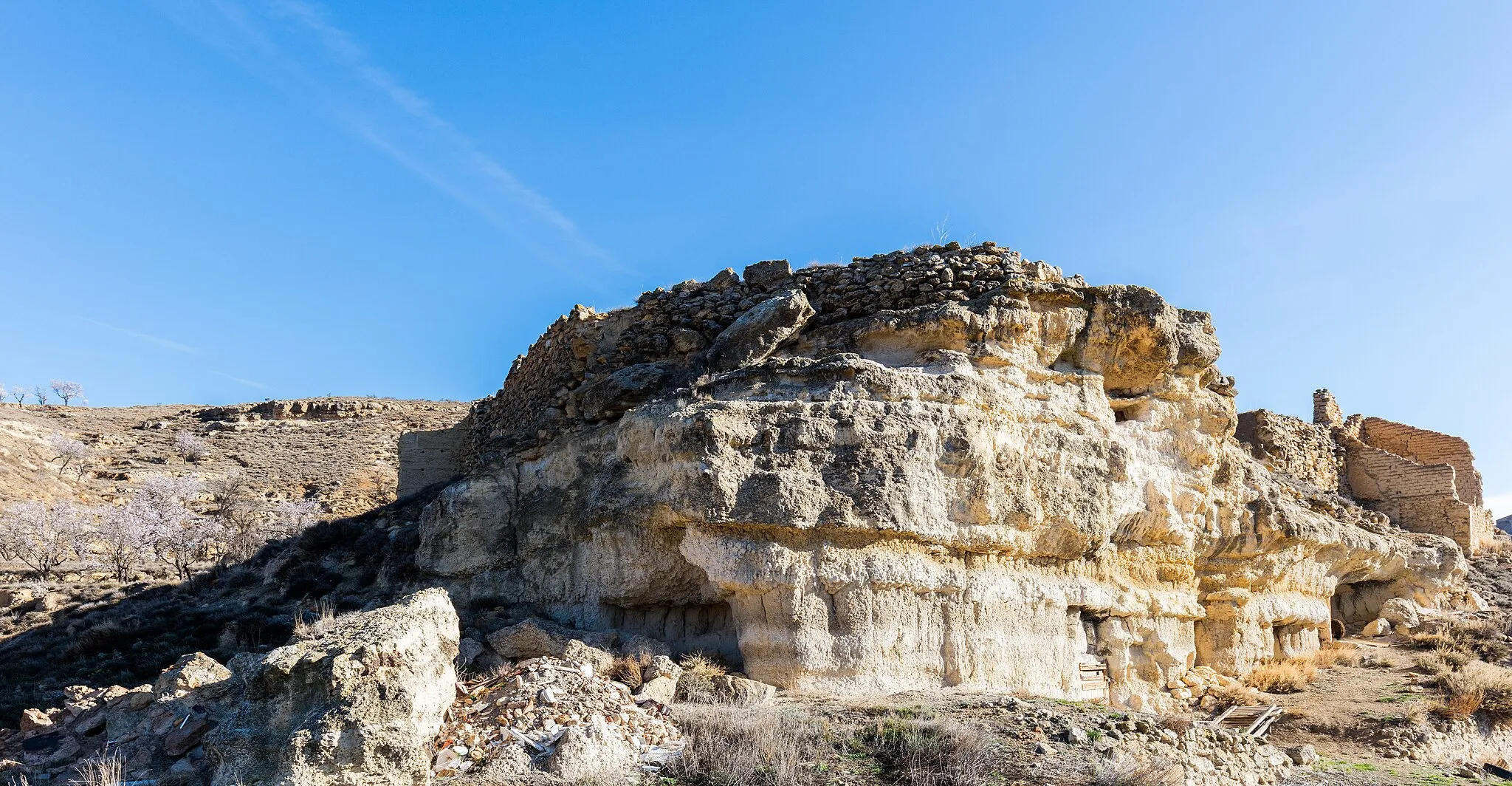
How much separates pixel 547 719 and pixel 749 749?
5.07 feet

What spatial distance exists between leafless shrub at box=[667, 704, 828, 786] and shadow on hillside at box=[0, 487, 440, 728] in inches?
199

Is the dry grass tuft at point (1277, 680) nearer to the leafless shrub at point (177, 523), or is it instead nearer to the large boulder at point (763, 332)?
the large boulder at point (763, 332)

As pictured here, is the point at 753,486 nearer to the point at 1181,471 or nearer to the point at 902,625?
the point at 902,625

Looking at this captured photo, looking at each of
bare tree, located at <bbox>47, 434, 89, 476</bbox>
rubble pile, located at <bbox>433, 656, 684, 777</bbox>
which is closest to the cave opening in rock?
rubble pile, located at <bbox>433, 656, 684, 777</bbox>

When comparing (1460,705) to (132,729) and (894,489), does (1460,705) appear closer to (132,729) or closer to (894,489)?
(894,489)

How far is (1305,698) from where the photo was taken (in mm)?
12109

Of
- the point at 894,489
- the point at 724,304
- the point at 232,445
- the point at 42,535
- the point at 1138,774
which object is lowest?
the point at 1138,774

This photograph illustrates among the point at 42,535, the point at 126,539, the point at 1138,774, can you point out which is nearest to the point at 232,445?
the point at 42,535

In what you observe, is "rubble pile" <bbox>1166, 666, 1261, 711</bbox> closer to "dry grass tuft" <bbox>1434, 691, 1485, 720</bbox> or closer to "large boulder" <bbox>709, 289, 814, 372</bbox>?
"dry grass tuft" <bbox>1434, 691, 1485, 720</bbox>

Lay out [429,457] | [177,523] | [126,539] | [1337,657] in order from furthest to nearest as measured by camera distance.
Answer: [177,523], [126,539], [429,457], [1337,657]

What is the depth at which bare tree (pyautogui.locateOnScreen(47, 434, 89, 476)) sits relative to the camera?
34594 mm

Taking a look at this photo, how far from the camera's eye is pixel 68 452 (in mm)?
35469

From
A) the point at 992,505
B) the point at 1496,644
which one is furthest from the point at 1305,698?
the point at 992,505

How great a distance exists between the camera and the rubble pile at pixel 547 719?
6.70 metres
